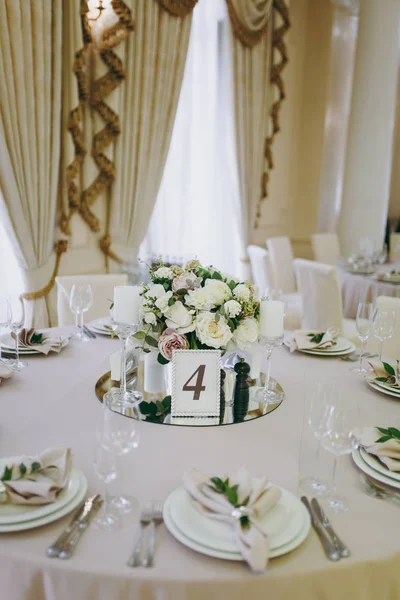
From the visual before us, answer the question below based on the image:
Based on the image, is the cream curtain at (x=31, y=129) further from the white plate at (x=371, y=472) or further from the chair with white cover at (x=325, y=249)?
the chair with white cover at (x=325, y=249)

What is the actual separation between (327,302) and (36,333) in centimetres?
193

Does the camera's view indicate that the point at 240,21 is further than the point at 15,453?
Yes

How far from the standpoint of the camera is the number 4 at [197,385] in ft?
5.27

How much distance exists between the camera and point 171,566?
3.21ft

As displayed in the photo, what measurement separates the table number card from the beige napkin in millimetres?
420

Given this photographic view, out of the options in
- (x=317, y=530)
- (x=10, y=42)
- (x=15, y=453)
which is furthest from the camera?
(x=10, y=42)

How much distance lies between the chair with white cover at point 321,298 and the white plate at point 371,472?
197cm

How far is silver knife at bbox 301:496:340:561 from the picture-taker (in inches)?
39.9

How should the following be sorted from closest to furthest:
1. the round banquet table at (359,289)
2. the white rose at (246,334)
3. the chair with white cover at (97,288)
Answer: the white rose at (246,334) → the chair with white cover at (97,288) → the round banquet table at (359,289)

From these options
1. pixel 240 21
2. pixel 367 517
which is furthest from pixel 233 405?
pixel 240 21

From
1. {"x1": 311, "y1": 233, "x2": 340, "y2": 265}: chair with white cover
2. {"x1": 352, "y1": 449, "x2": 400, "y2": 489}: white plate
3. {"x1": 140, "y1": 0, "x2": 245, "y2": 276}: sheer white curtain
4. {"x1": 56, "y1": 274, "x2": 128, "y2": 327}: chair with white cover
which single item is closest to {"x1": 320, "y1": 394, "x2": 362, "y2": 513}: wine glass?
{"x1": 352, "y1": 449, "x2": 400, "y2": 489}: white plate

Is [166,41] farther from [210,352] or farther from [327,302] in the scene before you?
[210,352]

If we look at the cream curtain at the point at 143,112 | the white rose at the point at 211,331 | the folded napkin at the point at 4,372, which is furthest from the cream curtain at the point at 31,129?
the white rose at the point at 211,331

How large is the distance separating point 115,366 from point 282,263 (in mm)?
3439
